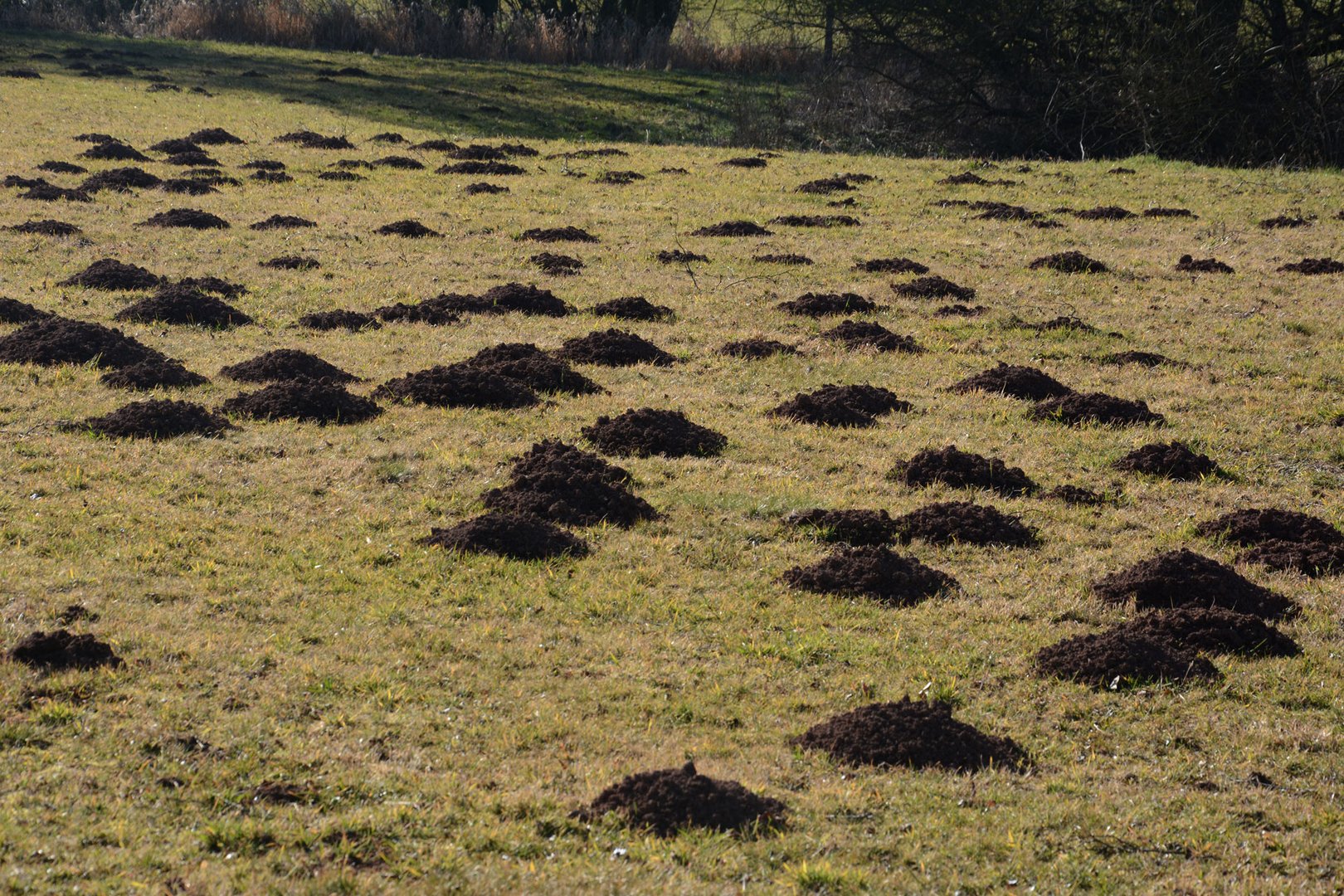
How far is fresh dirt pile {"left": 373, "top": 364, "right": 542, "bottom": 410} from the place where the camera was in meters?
12.1

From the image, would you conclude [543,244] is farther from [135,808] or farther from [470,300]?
[135,808]

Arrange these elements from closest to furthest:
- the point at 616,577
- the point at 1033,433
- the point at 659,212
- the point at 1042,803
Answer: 1. the point at 1042,803
2. the point at 616,577
3. the point at 1033,433
4. the point at 659,212

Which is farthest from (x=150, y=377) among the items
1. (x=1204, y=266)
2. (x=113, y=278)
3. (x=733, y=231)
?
(x=1204, y=266)

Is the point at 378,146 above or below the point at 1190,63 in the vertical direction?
below

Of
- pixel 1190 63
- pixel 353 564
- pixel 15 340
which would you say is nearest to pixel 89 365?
pixel 15 340

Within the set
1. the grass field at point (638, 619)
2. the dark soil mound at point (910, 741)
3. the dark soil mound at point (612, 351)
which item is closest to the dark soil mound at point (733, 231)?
the grass field at point (638, 619)

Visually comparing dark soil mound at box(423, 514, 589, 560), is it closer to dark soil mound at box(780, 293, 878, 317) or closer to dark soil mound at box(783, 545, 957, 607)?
dark soil mound at box(783, 545, 957, 607)

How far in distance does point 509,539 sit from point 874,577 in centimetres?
226

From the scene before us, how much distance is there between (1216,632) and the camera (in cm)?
786

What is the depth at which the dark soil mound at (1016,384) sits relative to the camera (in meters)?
12.8

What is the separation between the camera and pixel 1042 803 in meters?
6.11

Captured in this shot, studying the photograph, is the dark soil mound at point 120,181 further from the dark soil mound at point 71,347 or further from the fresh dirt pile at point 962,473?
the fresh dirt pile at point 962,473

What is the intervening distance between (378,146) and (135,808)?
22.9 metres

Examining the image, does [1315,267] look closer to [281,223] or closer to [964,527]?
[964,527]
